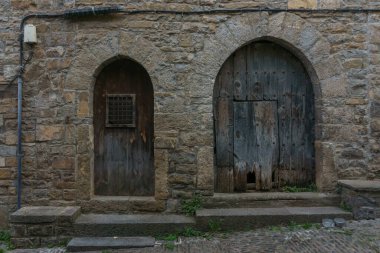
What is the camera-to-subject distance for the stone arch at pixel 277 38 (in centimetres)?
486

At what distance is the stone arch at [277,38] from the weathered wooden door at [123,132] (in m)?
0.95

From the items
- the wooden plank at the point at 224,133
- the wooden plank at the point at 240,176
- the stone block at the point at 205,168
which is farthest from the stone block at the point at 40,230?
the wooden plank at the point at 240,176

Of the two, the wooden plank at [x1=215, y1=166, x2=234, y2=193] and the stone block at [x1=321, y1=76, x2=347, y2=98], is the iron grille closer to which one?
the wooden plank at [x1=215, y1=166, x2=234, y2=193]

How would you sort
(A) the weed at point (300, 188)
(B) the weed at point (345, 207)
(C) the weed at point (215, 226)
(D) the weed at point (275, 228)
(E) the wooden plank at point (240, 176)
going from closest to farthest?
(D) the weed at point (275, 228) → (C) the weed at point (215, 226) → (B) the weed at point (345, 207) → (A) the weed at point (300, 188) → (E) the wooden plank at point (240, 176)

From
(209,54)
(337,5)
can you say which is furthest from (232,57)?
(337,5)

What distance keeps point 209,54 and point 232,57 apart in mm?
483

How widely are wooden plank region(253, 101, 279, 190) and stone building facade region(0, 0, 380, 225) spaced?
63cm

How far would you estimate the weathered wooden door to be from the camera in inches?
202

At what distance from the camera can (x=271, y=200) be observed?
16.0 feet

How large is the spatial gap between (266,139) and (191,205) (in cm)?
143

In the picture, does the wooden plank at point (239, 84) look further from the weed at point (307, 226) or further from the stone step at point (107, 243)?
the stone step at point (107, 243)

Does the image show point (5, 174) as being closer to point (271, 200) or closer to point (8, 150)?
point (8, 150)

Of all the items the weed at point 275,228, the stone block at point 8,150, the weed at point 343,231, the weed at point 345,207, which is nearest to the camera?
the weed at point 343,231

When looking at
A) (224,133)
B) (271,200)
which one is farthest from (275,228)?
(224,133)
